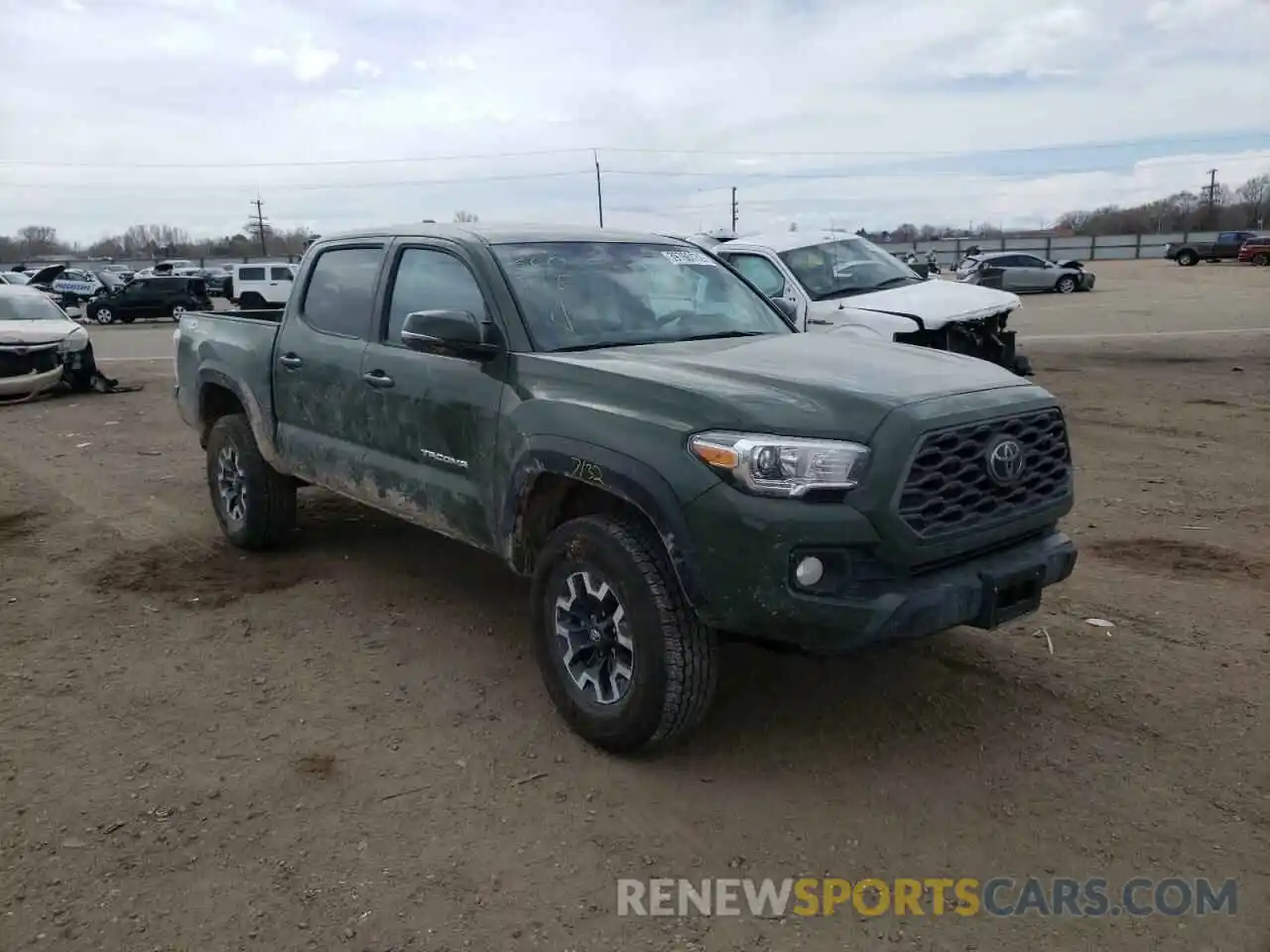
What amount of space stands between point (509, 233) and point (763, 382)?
5.87 ft

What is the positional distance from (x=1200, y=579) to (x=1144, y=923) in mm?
3151

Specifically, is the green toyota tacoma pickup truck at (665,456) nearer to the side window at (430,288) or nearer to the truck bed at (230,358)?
the side window at (430,288)

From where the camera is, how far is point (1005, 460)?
356 cm

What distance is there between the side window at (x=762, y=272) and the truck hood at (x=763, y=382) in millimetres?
6131

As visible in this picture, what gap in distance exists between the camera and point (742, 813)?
135 inches

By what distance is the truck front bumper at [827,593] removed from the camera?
3.21 meters

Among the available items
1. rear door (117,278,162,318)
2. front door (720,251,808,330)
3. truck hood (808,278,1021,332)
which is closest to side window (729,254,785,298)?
front door (720,251,808,330)

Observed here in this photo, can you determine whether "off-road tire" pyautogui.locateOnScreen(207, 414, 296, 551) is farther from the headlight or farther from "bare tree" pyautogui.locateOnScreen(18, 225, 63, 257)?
"bare tree" pyautogui.locateOnScreen(18, 225, 63, 257)

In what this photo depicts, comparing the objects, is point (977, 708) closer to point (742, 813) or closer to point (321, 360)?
point (742, 813)

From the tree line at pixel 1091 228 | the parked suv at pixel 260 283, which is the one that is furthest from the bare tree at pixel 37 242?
the parked suv at pixel 260 283

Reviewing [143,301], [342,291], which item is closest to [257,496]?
[342,291]

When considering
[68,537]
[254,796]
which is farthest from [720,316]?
[68,537]

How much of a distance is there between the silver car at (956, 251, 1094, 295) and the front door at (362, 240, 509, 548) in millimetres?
34845

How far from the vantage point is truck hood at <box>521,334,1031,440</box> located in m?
3.34
